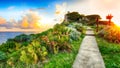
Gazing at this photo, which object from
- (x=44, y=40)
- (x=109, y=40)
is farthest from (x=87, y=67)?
(x=109, y=40)

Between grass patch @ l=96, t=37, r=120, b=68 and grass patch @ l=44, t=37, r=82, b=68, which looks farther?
grass patch @ l=96, t=37, r=120, b=68

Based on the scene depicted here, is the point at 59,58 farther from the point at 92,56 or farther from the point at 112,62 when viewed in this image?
the point at 112,62

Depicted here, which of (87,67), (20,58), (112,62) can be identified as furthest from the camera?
(112,62)

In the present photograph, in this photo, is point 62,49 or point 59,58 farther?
point 62,49

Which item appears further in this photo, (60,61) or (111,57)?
(111,57)

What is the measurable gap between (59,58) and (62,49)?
1865 millimetres

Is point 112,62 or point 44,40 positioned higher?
point 44,40

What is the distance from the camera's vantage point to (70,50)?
11203mm

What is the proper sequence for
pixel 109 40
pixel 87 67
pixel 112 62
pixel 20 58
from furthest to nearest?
pixel 109 40 < pixel 112 62 < pixel 20 58 < pixel 87 67

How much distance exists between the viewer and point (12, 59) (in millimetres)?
8797

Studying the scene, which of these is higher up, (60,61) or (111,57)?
(60,61)

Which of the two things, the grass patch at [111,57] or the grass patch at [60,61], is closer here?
the grass patch at [60,61]

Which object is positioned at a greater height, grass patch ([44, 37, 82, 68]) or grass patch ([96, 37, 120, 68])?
grass patch ([44, 37, 82, 68])

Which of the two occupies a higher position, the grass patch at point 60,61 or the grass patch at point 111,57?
the grass patch at point 60,61
